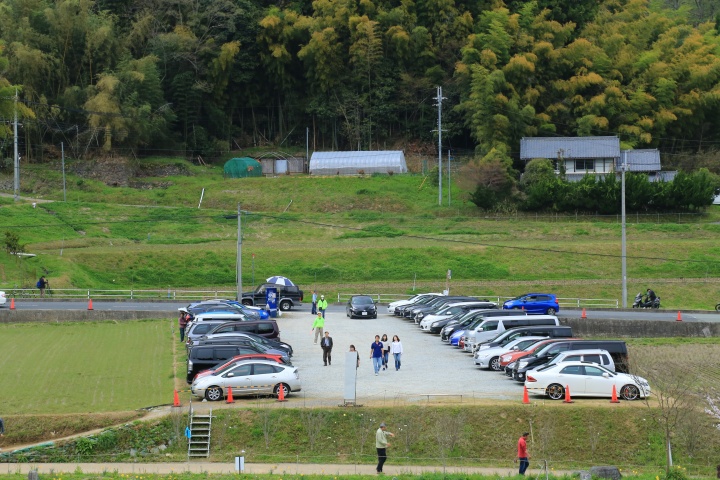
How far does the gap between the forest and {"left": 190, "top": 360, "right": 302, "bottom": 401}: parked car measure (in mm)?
56493

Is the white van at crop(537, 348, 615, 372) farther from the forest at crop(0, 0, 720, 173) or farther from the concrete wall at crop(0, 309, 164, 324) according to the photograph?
the forest at crop(0, 0, 720, 173)

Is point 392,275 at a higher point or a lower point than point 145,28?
lower

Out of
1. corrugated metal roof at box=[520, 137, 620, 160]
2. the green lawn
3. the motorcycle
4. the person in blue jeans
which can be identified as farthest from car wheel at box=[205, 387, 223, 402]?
corrugated metal roof at box=[520, 137, 620, 160]

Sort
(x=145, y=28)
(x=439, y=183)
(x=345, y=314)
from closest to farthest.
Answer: (x=345, y=314) < (x=439, y=183) < (x=145, y=28)

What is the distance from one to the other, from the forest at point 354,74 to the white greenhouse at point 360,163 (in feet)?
21.7

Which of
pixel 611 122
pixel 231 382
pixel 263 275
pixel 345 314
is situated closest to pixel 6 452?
pixel 231 382

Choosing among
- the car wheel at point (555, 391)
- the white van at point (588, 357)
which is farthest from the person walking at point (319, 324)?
the car wheel at point (555, 391)

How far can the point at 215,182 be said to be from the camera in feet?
299

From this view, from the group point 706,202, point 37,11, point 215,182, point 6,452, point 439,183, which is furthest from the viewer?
point 37,11

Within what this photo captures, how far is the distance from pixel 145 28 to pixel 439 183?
3702 cm

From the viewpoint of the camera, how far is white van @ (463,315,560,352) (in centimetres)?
3853

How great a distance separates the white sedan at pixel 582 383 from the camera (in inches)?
1139

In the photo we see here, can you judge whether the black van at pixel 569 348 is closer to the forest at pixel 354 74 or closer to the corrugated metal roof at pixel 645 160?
the forest at pixel 354 74

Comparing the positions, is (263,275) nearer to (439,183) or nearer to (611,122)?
(439,183)
